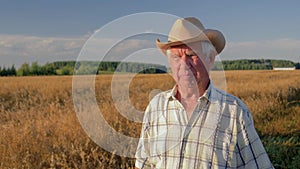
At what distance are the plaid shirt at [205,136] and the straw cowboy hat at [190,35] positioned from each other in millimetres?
282

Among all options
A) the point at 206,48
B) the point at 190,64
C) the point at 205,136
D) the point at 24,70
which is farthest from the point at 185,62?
the point at 24,70

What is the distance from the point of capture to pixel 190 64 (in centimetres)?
209

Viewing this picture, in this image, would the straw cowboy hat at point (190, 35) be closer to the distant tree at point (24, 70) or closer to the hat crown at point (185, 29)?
the hat crown at point (185, 29)

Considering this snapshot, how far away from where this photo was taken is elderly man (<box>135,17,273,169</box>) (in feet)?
6.64

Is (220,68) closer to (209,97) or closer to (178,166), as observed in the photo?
(209,97)

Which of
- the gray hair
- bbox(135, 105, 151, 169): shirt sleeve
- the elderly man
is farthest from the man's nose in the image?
bbox(135, 105, 151, 169): shirt sleeve

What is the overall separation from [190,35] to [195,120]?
19.7 inches

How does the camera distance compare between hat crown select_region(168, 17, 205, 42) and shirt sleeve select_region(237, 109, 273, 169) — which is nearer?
shirt sleeve select_region(237, 109, 273, 169)

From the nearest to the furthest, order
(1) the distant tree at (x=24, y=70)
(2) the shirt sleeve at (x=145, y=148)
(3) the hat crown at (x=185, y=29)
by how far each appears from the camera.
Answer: (3) the hat crown at (x=185, y=29), (2) the shirt sleeve at (x=145, y=148), (1) the distant tree at (x=24, y=70)

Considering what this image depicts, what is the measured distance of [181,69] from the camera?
211 centimetres

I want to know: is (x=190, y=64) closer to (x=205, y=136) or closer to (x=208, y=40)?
(x=208, y=40)

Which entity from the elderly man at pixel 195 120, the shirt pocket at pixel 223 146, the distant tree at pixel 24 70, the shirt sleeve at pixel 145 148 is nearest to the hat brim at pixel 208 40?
the elderly man at pixel 195 120

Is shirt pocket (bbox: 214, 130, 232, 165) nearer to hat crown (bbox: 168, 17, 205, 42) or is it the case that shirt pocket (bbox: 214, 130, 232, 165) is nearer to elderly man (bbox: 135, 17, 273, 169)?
elderly man (bbox: 135, 17, 273, 169)

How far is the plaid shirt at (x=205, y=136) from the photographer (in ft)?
6.60
